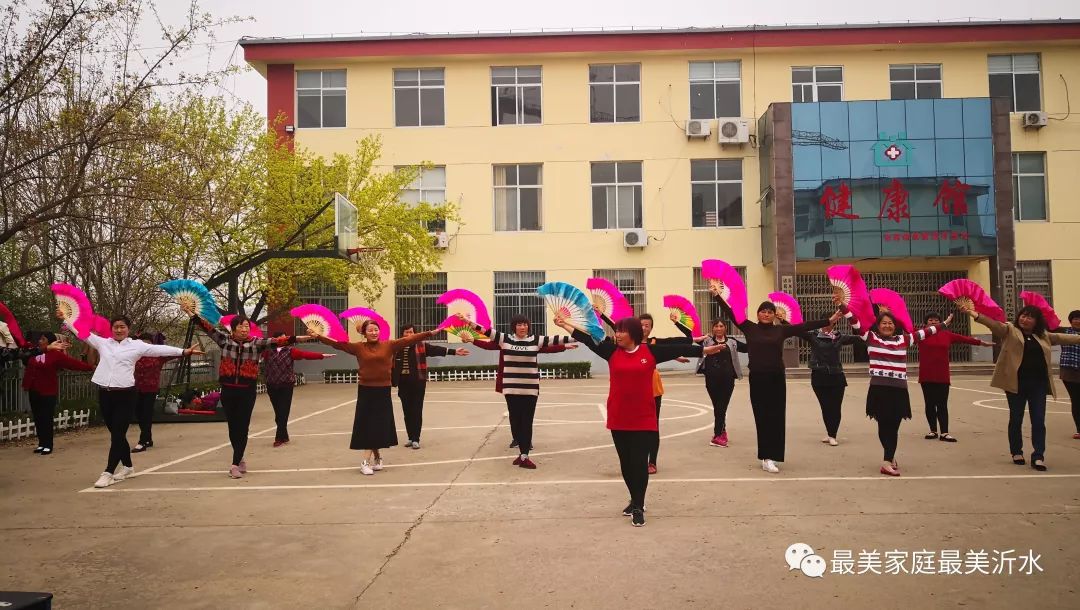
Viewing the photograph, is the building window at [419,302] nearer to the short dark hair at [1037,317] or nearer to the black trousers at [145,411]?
the black trousers at [145,411]

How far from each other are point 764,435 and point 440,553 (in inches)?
177

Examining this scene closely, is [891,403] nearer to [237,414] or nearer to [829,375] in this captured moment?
[829,375]

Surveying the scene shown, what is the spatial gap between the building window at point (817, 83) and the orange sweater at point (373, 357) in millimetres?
25378

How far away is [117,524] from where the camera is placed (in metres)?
6.90

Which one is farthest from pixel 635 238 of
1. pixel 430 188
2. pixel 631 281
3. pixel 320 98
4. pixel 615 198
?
pixel 320 98

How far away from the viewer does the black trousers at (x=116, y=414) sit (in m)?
8.72

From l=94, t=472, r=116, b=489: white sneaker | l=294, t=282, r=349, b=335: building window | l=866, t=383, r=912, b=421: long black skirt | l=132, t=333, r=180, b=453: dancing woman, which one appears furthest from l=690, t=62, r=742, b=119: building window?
l=94, t=472, r=116, b=489: white sneaker

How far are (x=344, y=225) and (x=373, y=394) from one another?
11469 millimetres

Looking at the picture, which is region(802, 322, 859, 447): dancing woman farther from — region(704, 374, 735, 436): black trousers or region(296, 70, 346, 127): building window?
region(296, 70, 346, 127): building window

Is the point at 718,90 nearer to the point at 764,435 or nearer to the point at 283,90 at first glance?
the point at 283,90

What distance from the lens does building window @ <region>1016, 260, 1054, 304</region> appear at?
29141mm

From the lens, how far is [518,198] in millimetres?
30297

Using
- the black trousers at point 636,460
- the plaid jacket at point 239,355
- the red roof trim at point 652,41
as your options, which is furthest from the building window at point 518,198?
the black trousers at point 636,460

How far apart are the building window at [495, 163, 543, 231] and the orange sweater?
21.0 m
